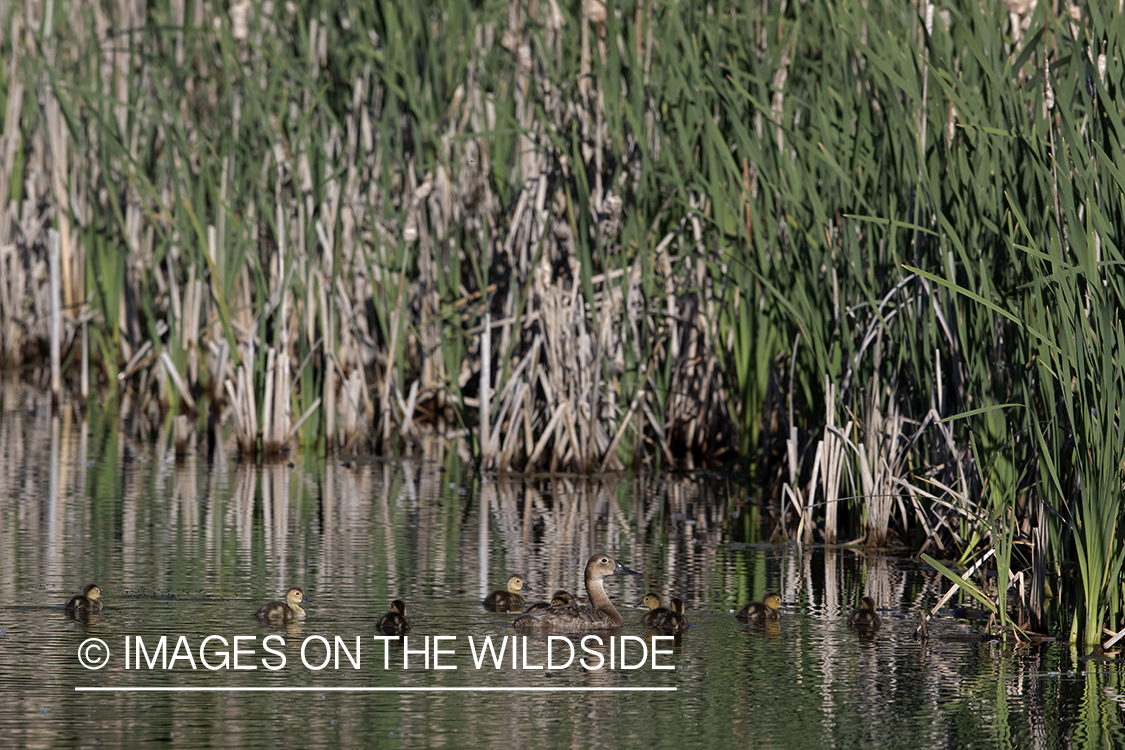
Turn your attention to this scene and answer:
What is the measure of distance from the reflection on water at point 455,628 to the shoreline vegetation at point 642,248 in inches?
20.3

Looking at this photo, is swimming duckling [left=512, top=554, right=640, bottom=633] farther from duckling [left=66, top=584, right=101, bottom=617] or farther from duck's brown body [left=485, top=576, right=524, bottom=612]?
duckling [left=66, top=584, right=101, bottom=617]

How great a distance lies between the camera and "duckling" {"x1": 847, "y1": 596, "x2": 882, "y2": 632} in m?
7.71

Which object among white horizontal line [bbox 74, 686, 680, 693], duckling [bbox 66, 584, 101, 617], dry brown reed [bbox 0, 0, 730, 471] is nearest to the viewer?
white horizontal line [bbox 74, 686, 680, 693]

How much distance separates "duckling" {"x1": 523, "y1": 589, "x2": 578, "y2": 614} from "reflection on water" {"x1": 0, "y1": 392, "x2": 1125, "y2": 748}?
0.14 meters

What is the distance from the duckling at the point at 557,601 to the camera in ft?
24.6

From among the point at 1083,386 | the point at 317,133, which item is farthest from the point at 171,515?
the point at 1083,386

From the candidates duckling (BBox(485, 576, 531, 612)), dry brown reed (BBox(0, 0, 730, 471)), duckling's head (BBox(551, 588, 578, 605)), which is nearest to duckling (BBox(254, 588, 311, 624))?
duckling (BBox(485, 576, 531, 612))

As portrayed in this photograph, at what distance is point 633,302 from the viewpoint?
1136cm

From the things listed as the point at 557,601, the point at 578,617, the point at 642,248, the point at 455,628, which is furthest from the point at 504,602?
the point at 642,248

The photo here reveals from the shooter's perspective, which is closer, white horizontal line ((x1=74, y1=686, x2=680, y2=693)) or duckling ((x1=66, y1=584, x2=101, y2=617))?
white horizontal line ((x1=74, y1=686, x2=680, y2=693))

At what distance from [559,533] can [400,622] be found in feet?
8.46

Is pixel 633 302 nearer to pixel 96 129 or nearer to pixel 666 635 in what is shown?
pixel 666 635

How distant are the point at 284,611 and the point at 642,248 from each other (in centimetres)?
391

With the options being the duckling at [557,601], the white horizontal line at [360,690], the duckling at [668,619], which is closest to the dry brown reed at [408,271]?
the duckling at [557,601]
